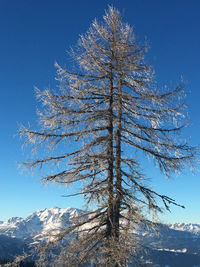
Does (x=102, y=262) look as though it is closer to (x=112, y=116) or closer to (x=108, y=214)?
(x=108, y=214)

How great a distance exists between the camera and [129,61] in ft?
34.4

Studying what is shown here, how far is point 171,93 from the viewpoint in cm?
1009

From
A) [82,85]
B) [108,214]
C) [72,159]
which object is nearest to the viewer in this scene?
[108,214]

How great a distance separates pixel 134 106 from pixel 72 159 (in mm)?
3059

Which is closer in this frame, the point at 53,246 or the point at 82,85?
the point at 53,246

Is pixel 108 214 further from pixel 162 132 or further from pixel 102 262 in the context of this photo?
pixel 162 132

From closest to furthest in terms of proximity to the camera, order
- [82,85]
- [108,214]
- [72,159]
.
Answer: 1. [108,214]
2. [72,159]
3. [82,85]

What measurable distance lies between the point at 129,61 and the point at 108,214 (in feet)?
18.5

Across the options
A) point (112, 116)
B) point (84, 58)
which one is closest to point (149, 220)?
point (112, 116)

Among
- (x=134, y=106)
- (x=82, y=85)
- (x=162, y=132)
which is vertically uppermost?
(x=82, y=85)

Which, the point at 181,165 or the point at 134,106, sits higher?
the point at 134,106

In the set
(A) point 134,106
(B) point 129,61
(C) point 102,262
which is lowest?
(C) point 102,262

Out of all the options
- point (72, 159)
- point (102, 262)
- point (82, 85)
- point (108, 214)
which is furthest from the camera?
point (82, 85)

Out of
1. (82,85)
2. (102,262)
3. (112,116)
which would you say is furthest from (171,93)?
(102,262)
